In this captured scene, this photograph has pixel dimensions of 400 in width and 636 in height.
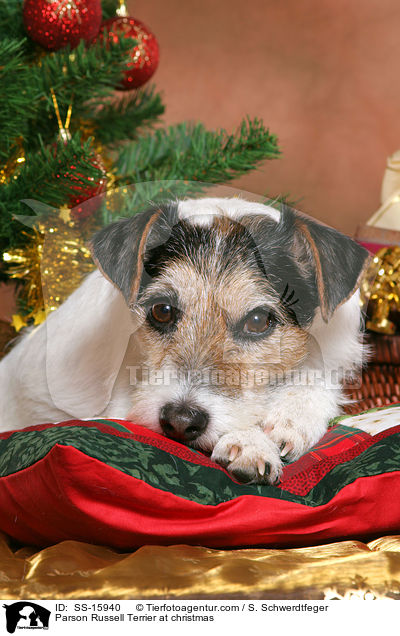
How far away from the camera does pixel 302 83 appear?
2055mm

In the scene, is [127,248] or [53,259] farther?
[53,259]

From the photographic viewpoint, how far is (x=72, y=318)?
5.23ft

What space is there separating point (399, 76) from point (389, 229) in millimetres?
1099

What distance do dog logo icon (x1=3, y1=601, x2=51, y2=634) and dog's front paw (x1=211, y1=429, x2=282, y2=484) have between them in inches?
19.1

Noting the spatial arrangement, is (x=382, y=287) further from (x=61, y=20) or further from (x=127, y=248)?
(x=61, y=20)

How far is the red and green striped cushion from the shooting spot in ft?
3.32

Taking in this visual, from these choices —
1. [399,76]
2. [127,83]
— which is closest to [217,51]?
[127,83]

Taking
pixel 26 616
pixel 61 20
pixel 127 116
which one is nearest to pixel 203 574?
pixel 26 616

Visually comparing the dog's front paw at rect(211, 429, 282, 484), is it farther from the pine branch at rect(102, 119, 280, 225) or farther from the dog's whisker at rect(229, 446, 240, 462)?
the pine branch at rect(102, 119, 280, 225)

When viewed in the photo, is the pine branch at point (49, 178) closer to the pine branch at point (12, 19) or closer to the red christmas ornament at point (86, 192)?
the red christmas ornament at point (86, 192)

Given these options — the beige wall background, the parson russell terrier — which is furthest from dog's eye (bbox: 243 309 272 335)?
the beige wall background

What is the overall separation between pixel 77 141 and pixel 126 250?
508mm

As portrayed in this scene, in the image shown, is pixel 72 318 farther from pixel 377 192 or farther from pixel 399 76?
pixel 399 76

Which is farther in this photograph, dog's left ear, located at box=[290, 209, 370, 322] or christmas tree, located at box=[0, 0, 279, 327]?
christmas tree, located at box=[0, 0, 279, 327]
